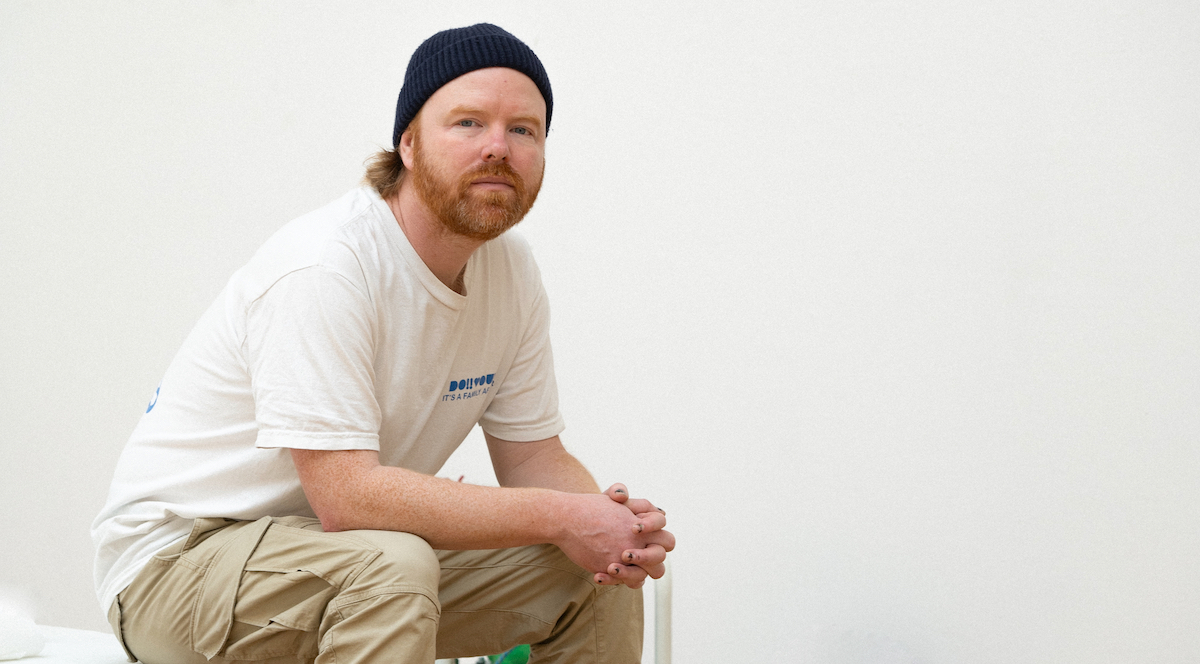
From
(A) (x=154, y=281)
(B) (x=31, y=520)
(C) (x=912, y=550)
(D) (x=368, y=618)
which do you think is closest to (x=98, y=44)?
(A) (x=154, y=281)

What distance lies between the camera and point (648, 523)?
108cm

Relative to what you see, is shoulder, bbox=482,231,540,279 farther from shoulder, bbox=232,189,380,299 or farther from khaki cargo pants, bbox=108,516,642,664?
khaki cargo pants, bbox=108,516,642,664

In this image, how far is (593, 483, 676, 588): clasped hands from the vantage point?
1.08 metres

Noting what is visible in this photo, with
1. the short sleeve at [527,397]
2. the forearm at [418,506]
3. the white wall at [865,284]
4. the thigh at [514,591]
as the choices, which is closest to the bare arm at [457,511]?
the forearm at [418,506]

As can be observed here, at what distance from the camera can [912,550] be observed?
1.80 m

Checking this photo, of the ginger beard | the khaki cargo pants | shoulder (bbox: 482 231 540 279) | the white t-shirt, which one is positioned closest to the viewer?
the khaki cargo pants

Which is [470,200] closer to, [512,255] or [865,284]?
[512,255]

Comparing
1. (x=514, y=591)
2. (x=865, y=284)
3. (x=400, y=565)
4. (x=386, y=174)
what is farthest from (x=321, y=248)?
(x=865, y=284)

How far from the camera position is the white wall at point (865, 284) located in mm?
1684

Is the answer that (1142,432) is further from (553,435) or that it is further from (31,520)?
(31,520)

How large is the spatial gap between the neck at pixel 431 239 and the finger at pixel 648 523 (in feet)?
1.38

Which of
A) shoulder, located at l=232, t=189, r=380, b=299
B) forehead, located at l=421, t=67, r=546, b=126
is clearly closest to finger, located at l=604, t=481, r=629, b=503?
shoulder, located at l=232, t=189, r=380, b=299

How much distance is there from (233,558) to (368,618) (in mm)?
208

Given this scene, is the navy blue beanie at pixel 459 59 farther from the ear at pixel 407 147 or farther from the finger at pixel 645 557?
the finger at pixel 645 557
